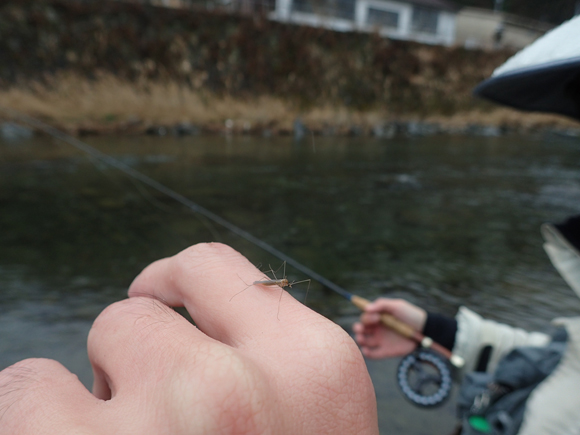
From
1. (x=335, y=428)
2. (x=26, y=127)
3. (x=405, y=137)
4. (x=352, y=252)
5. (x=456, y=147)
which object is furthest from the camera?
(x=405, y=137)

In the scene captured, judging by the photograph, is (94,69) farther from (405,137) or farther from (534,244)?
(534,244)

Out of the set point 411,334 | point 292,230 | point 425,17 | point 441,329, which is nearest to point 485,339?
point 441,329

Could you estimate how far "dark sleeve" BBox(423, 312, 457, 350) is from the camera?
1.88 meters

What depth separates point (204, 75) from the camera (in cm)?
1155

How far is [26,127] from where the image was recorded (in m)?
6.95

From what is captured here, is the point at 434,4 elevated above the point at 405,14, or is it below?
above

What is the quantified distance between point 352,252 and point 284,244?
1.92ft

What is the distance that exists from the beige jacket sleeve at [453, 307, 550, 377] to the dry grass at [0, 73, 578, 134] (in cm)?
678

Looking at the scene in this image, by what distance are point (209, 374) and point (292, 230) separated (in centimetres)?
292

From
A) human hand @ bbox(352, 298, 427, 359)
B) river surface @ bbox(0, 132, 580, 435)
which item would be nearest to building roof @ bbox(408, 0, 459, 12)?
river surface @ bbox(0, 132, 580, 435)

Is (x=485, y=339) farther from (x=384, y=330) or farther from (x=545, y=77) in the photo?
(x=545, y=77)

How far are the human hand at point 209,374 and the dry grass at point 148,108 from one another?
7872 millimetres

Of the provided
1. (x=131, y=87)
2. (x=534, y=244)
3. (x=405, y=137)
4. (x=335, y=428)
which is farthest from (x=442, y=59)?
(x=335, y=428)

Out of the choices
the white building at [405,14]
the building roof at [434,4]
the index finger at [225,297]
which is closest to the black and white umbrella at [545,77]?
the index finger at [225,297]
